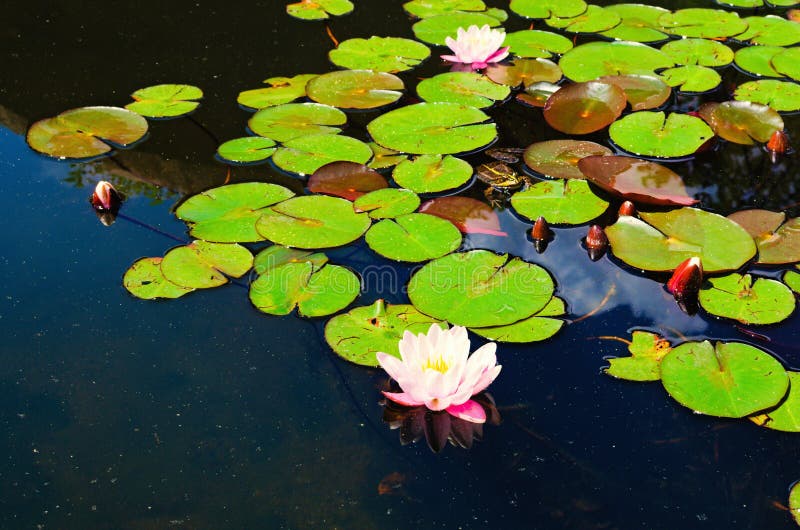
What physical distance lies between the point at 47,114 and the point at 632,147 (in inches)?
103

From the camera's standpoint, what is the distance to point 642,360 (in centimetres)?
216

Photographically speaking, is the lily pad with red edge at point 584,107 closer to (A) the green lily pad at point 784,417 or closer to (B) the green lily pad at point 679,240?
(B) the green lily pad at point 679,240

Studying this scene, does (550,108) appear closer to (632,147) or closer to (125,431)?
(632,147)

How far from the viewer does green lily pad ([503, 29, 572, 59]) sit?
3859 mm

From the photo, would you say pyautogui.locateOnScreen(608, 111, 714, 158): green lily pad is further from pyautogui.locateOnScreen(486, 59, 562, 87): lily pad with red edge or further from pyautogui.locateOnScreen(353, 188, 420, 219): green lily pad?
pyautogui.locateOnScreen(353, 188, 420, 219): green lily pad

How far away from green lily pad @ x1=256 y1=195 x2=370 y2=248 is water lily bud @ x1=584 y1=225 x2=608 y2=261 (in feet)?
2.58

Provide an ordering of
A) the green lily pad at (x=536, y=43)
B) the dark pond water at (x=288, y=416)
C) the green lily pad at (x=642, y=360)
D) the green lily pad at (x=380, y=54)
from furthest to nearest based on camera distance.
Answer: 1. the green lily pad at (x=536, y=43)
2. the green lily pad at (x=380, y=54)
3. the green lily pad at (x=642, y=360)
4. the dark pond water at (x=288, y=416)

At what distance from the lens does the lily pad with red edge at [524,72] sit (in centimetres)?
361

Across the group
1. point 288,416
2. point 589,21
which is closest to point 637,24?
point 589,21

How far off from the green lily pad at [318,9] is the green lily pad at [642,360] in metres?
2.85

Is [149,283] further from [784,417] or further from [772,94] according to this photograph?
[772,94]

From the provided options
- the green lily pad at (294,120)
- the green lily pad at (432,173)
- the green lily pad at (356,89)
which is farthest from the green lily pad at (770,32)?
the green lily pad at (294,120)

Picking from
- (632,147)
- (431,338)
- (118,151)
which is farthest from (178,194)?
(632,147)

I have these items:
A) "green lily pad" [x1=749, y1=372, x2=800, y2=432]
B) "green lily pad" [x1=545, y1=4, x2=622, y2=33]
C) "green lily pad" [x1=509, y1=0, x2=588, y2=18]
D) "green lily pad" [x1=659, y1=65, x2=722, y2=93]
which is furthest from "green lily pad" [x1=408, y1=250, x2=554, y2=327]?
"green lily pad" [x1=509, y1=0, x2=588, y2=18]
